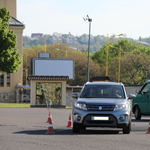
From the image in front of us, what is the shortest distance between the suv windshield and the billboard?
53.8 meters

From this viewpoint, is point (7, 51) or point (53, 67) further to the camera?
point (53, 67)

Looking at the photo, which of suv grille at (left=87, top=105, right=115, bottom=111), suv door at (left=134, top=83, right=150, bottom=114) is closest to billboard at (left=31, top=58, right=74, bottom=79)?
suv door at (left=134, top=83, right=150, bottom=114)

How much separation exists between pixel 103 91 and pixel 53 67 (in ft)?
182

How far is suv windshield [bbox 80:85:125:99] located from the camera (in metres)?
17.5

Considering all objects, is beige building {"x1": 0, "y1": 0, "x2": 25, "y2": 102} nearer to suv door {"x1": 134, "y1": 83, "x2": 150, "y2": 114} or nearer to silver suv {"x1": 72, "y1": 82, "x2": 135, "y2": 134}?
suv door {"x1": 134, "y1": 83, "x2": 150, "y2": 114}

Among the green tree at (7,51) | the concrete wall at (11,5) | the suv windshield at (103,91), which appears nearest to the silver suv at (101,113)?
the suv windshield at (103,91)

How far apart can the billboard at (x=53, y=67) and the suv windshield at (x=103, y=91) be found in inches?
2119

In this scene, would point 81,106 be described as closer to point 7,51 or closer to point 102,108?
point 102,108

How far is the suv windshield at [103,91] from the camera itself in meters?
17.5

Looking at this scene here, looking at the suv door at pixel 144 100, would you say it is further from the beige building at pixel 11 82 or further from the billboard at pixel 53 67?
the beige building at pixel 11 82

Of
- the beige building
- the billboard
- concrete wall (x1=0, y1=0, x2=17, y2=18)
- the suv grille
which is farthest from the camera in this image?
concrete wall (x1=0, y1=0, x2=17, y2=18)

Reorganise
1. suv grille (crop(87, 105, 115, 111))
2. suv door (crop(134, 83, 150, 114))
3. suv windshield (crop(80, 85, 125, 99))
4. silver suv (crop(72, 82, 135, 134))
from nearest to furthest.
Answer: silver suv (crop(72, 82, 135, 134)), suv grille (crop(87, 105, 115, 111)), suv windshield (crop(80, 85, 125, 99)), suv door (crop(134, 83, 150, 114))

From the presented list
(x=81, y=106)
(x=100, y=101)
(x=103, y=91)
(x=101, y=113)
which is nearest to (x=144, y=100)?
(x=103, y=91)

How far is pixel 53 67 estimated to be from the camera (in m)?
72.9
